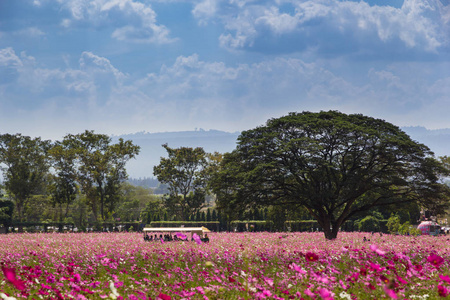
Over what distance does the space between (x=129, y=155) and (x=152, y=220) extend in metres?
11.1

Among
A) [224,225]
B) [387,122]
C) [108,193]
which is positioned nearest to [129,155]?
[108,193]

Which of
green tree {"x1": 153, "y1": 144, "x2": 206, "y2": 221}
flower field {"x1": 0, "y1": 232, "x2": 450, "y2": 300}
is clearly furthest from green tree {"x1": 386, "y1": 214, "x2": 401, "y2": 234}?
green tree {"x1": 153, "y1": 144, "x2": 206, "y2": 221}

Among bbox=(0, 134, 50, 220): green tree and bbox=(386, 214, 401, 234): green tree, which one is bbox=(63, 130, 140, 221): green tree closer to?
bbox=(0, 134, 50, 220): green tree

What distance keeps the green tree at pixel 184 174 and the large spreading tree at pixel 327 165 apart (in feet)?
113

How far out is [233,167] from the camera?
31.6 m

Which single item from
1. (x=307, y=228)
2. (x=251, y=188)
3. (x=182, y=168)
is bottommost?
(x=307, y=228)

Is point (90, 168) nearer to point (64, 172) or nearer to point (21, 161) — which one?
point (64, 172)

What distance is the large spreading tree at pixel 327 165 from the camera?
30281 mm

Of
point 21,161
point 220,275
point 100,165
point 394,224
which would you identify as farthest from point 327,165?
point 21,161

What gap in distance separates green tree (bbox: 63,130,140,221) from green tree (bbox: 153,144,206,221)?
6507mm

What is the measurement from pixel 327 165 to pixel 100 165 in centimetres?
3828

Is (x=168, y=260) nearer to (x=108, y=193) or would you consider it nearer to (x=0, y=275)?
(x=0, y=275)

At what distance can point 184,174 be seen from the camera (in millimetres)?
67750

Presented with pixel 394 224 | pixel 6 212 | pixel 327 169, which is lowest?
pixel 394 224
